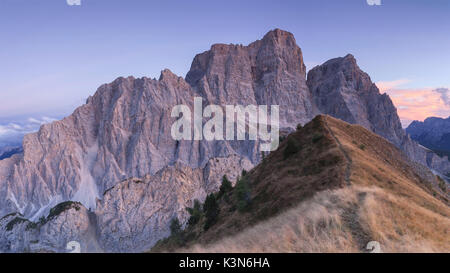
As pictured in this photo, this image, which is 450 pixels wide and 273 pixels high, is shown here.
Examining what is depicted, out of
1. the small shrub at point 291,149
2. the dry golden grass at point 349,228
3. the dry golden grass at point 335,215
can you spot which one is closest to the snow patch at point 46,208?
the small shrub at point 291,149

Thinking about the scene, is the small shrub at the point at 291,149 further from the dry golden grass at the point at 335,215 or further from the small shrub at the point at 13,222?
the small shrub at the point at 13,222

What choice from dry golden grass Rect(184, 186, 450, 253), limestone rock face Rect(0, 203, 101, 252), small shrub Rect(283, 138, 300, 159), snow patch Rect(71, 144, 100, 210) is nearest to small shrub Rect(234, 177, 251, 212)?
small shrub Rect(283, 138, 300, 159)

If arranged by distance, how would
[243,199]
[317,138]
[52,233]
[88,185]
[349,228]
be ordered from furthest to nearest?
[88,185]
[52,233]
[317,138]
[243,199]
[349,228]

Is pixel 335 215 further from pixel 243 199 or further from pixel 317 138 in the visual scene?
pixel 317 138

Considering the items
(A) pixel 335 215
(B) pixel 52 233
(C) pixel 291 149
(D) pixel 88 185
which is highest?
(C) pixel 291 149

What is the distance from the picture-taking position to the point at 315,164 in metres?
23.5

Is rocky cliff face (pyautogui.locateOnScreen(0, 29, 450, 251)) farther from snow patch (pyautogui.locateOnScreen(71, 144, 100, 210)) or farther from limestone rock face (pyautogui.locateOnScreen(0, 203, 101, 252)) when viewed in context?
limestone rock face (pyautogui.locateOnScreen(0, 203, 101, 252))

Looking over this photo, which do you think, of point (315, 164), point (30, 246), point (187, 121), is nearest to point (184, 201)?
point (30, 246)

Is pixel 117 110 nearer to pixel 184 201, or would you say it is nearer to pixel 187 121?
pixel 187 121

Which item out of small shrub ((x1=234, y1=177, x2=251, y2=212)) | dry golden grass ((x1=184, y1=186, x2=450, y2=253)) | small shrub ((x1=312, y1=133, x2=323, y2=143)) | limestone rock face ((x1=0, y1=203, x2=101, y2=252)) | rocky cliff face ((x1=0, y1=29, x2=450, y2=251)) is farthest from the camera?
rocky cliff face ((x1=0, y1=29, x2=450, y2=251))

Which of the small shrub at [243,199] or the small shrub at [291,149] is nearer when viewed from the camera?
the small shrub at [243,199]

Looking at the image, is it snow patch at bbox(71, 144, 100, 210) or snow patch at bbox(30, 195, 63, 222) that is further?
snow patch at bbox(71, 144, 100, 210)

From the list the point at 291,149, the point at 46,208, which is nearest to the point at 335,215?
the point at 291,149

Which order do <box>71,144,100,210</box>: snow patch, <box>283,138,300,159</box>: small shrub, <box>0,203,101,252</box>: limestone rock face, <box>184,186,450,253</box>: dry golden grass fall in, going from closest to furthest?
<box>184,186,450,253</box>: dry golden grass
<box>283,138,300,159</box>: small shrub
<box>0,203,101,252</box>: limestone rock face
<box>71,144,100,210</box>: snow patch
